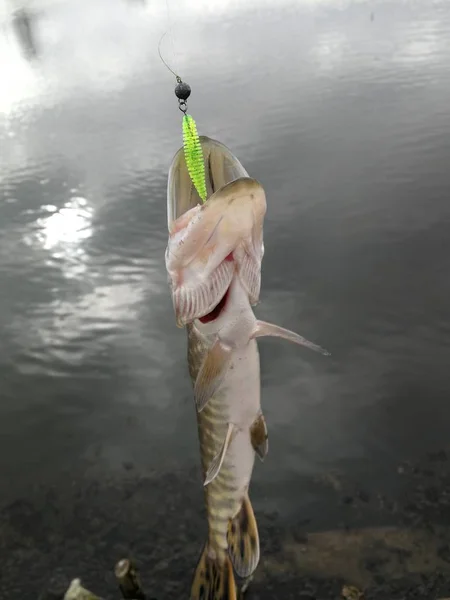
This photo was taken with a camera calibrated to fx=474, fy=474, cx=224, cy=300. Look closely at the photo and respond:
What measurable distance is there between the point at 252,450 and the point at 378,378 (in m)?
4.28

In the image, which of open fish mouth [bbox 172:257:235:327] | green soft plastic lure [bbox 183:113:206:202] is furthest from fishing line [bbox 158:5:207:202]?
open fish mouth [bbox 172:257:235:327]

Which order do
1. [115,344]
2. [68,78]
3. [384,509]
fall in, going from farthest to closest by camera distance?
[68,78] < [115,344] < [384,509]

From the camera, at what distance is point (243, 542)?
3609mm

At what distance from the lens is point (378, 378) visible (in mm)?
7168

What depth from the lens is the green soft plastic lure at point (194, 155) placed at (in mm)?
2649

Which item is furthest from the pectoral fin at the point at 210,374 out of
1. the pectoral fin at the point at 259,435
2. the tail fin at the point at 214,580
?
the tail fin at the point at 214,580

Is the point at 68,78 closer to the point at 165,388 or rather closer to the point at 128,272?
the point at 128,272

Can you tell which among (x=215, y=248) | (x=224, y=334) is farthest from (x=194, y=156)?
(x=224, y=334)

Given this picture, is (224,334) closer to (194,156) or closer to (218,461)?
(218,461)

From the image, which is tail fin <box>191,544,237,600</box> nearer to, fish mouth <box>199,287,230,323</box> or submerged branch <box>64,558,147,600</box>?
submerged branch <box>64,558,147,600</box>

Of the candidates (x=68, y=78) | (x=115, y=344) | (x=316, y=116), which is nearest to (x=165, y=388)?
(x=115, y=344)

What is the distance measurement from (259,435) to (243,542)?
974 mm

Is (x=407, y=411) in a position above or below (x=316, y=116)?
below

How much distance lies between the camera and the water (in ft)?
18.1
